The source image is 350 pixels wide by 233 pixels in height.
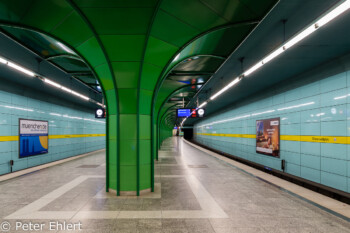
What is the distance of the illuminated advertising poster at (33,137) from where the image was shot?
8.36 m

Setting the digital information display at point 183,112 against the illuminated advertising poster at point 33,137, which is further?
the digital information display at point 183,112

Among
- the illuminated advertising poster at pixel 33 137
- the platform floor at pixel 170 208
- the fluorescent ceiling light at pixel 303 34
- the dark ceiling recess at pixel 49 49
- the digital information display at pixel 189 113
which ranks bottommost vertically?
the platform floor at pixel 170 208

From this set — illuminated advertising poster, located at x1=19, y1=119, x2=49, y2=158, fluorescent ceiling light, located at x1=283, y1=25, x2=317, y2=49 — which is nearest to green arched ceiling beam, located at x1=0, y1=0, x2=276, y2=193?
fluorescent ceiling light, located at x1=283, y1=25, x2=317, y2=49

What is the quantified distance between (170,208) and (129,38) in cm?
423

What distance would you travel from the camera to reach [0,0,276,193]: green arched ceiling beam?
3.51 metres

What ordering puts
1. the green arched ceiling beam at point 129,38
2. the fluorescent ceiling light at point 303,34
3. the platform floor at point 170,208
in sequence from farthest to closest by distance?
the green arched ceiling beam at point 129,38, the platform floor at point 170,208, the fluorescent ceiling light at point 303,34

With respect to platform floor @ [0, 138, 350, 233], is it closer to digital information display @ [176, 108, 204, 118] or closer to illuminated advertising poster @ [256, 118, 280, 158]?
illuminated advertising poster @ [256, 118, 280, 158]

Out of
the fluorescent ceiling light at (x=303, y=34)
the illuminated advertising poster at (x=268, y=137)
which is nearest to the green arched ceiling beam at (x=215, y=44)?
the fluorescent ceiling light at (x=303, y=34)

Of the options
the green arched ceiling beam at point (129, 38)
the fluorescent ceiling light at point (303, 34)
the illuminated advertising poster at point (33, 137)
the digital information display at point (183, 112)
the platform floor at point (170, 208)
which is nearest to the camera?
the fluorescent ceiling light at point (303, 34)

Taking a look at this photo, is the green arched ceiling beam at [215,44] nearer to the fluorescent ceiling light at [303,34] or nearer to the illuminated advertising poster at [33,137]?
the fluorescent ceiling light at [303,34]

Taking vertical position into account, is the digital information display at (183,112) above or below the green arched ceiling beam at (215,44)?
below

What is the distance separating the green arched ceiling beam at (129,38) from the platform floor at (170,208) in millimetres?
924

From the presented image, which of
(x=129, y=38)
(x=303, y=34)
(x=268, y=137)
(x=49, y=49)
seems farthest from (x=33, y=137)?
(x=268, y=137)

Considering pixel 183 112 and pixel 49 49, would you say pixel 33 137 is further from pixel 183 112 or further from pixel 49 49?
pixel 183 112
